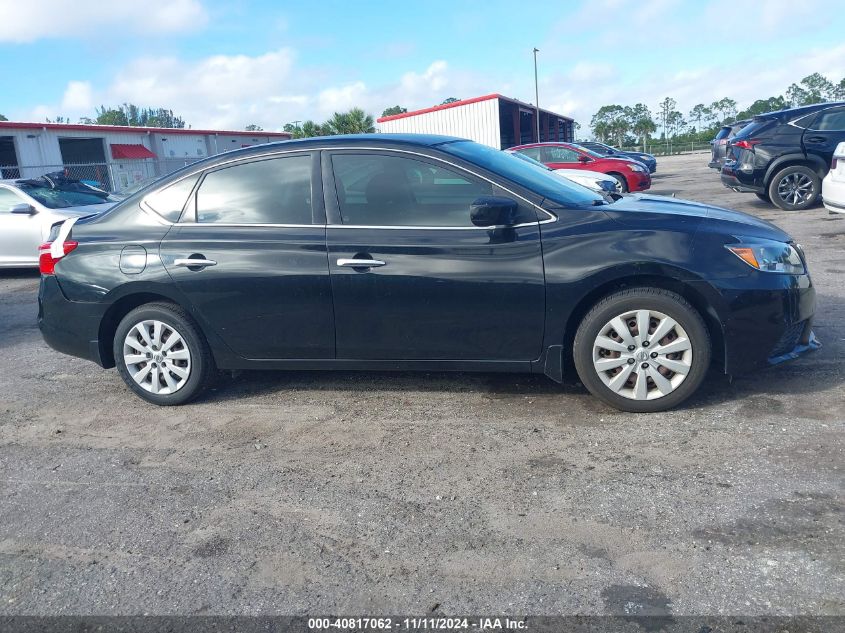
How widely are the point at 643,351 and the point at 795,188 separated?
1069 cm

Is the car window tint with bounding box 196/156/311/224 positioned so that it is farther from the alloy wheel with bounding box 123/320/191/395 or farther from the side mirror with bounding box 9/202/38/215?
the side mirror with bounding box 9/202/38/215

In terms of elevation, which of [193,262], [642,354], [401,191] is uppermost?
[401,191]

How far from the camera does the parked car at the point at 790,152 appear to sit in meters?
13.0

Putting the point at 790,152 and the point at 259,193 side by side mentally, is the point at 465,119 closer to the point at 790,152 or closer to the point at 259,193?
the point at 790,152

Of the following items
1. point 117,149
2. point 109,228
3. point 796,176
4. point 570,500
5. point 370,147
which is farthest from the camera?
point 117,149

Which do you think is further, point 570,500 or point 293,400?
point 293,400

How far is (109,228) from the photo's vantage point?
5125 mm

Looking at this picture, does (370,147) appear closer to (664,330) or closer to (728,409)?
(664,330)

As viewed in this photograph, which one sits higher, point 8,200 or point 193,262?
point 8,200

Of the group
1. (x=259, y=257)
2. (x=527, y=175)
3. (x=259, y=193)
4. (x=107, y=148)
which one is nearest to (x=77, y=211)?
(x=259, y=193)

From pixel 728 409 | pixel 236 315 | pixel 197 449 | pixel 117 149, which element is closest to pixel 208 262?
pixel 236 315

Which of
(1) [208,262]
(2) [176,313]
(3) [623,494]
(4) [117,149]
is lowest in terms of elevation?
(3) [623,494]

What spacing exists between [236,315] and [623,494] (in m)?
2.66

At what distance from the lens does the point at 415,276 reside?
454cm
